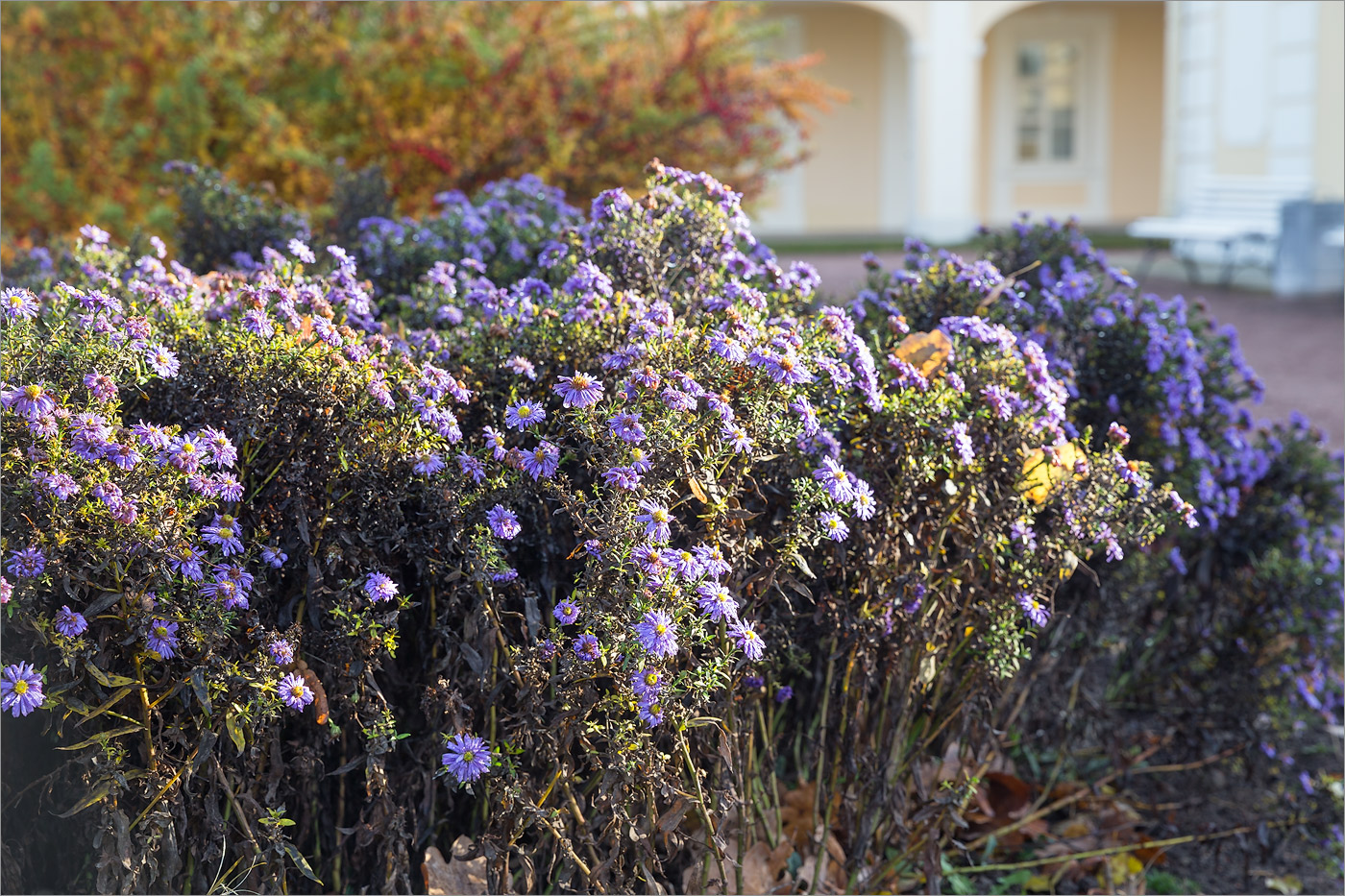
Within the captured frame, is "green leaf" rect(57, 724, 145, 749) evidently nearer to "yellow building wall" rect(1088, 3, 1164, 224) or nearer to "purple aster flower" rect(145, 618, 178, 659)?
"purple aster flower" rect(145, 618, 178, 659)

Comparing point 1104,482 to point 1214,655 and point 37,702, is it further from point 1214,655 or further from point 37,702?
point 37,702

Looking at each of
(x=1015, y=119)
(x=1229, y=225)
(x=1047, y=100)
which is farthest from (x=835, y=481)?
(x=1047, y=100)

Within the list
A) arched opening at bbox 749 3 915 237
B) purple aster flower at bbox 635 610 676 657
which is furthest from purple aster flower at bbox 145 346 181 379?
arched opening at bbox 749 3 915 237

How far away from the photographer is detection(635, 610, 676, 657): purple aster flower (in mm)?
1464

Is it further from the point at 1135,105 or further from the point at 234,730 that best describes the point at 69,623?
the point at 1135,105

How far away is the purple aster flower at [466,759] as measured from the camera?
1.58 m

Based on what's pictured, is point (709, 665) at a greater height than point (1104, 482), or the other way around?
point (1104, 482)

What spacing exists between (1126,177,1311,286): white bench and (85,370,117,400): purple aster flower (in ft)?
33.8

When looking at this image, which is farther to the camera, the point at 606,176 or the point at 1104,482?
the point at 606,176

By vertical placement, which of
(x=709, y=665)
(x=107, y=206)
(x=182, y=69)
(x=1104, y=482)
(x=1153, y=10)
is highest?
(x=1153, y=10)

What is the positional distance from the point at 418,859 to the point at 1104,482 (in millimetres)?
1273

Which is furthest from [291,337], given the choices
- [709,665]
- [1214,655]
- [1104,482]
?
[1214,655]

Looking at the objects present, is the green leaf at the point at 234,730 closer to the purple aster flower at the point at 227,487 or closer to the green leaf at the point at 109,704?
the green leaf at the point at 109,704

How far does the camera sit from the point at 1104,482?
6.43ft
